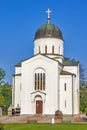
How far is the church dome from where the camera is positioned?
64875 millimetres

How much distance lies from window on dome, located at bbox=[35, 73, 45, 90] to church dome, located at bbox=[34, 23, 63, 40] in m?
7.93

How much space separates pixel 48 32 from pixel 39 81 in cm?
966

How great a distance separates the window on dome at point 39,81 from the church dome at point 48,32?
7928mm

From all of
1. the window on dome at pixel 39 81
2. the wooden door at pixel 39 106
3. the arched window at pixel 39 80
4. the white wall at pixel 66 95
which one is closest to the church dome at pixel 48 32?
the arched window at pixel 39 80

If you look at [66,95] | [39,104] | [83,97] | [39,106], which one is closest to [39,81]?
[39,104]

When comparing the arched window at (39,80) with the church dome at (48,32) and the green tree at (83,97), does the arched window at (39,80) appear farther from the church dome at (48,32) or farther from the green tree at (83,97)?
Result: the green tree at (83,97)

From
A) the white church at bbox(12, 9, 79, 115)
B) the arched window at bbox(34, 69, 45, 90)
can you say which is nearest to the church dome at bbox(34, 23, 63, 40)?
the white church at bbox(12, 9, 79, 115)

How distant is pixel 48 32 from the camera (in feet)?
214

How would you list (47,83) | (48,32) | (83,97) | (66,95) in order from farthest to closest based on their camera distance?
(83,97) → (48,32) → (66,95) → (47,83)

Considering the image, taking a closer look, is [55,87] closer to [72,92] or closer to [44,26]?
[72,92]

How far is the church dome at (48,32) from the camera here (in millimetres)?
64875

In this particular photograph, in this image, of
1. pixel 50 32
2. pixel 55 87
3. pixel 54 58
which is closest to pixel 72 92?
pixel 55 87

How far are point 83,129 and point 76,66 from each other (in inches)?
1242

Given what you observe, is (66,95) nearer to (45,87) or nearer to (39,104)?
(45,87)
